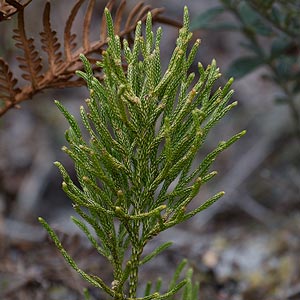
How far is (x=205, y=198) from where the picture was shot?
4969 mm

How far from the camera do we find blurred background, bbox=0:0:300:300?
108 inches

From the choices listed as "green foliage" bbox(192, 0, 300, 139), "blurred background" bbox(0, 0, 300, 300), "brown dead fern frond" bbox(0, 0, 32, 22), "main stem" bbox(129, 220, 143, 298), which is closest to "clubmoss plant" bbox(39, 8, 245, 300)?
"main stem" bbox(129, 220, 143, 298)

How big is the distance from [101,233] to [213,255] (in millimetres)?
1936

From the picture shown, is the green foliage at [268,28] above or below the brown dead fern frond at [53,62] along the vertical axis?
above

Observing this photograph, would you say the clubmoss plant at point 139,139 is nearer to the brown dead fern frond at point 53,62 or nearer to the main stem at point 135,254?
the main stem at point 135,254

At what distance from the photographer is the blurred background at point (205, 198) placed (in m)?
2.73

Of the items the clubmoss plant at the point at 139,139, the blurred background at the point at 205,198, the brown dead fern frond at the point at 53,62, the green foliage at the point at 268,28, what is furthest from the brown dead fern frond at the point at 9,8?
the green foliage at the point at 268,28

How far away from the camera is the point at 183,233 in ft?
12.8

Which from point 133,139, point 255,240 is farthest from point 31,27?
point 133,139

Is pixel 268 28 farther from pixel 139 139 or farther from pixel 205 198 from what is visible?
pixel 205 198

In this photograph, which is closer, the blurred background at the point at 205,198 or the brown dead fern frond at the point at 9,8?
the brown dead fern frond at the point at 9,8

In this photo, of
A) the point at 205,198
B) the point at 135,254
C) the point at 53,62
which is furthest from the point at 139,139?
the point at 205,198

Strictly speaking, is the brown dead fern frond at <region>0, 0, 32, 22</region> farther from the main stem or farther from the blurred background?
the blurred background

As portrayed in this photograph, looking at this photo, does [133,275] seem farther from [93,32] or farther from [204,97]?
[93,32]
